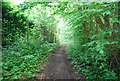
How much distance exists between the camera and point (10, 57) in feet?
14.3

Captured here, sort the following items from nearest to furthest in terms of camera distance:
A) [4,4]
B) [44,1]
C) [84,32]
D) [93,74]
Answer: [93,74] < [44,1] < [84,32] < [4,4]

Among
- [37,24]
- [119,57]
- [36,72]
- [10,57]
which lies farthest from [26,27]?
[119,57]

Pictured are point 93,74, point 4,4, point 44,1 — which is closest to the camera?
point 93,74

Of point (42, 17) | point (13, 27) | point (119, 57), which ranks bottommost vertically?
point (119, 57)

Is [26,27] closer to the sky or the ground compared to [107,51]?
closer to the sky

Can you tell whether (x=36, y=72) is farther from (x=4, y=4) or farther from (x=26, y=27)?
(x=4, y=4)

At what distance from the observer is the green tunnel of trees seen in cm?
246

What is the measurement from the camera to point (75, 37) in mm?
5223

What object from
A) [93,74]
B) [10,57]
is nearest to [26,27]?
[10,57]

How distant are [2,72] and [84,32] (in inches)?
166

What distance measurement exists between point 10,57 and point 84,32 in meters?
4.23

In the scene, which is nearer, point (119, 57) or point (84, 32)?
point (119, 57)

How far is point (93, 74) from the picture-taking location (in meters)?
3.53

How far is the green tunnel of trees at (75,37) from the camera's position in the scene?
8.08ft
